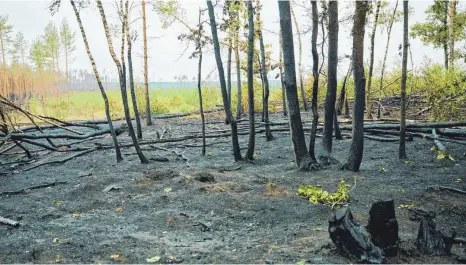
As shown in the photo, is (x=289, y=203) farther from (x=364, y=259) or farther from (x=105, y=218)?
(x=105, y=218)

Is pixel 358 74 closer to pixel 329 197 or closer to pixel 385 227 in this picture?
pixel 329 197

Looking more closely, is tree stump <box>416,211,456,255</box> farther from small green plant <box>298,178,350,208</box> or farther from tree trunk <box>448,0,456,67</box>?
tree trunk <box>448,0,456,67</box>

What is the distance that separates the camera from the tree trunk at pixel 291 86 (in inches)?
352

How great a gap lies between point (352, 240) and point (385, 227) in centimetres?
41

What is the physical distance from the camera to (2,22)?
4253 cm

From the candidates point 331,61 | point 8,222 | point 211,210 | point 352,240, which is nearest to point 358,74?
point 331,61

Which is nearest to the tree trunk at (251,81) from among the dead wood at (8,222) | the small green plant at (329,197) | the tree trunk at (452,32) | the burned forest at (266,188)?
the burned forest at (266,188)

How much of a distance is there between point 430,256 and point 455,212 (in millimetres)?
2351

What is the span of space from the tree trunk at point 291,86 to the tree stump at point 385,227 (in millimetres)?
4897

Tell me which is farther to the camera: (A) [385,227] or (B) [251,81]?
(B) [251,81]

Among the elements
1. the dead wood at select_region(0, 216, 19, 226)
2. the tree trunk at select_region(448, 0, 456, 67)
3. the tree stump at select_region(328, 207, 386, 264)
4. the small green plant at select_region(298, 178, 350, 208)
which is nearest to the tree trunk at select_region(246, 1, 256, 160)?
the small green plant at select_region(298, 178, 350, 208)

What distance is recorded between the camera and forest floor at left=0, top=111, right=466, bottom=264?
4.96 m

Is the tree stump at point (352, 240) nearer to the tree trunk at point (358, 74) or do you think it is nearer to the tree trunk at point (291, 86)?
the tree trunk at point (358, 74)

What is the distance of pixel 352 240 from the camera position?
166 inches
